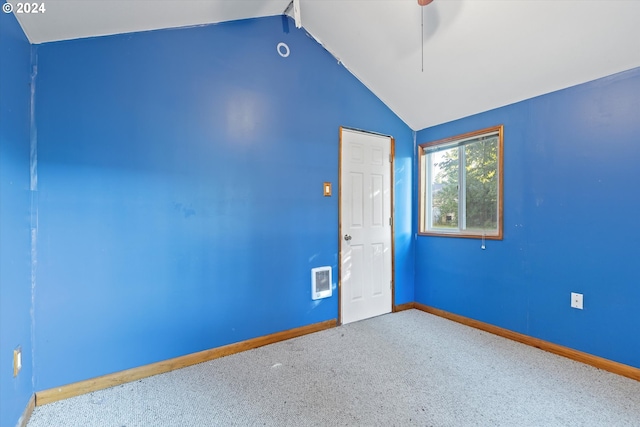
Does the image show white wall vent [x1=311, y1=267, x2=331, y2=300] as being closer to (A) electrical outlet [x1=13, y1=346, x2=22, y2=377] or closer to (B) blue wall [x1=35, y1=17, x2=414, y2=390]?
(B) blue wall [x1=35, y1=17, x2=414, y2=390]

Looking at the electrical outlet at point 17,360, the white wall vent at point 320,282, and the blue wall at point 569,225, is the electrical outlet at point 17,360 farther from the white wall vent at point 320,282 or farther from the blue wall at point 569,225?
the blue wall at point 569,225

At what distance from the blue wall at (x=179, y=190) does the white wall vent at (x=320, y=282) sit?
2.6 inches

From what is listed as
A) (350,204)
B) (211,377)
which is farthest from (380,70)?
(211,377)

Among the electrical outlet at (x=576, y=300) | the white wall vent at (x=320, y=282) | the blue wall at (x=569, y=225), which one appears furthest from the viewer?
the white wall vent at (x=320, y=282)

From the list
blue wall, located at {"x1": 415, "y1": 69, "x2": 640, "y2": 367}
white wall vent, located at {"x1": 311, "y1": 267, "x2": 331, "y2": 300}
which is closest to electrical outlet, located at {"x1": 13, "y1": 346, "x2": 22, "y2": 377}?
white wall vent, located at {"x1": 311, "y1": 267, "x2": 331, "y2": 300}

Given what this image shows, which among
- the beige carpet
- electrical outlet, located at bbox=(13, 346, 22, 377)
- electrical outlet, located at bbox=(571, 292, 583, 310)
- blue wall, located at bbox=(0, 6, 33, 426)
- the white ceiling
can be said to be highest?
the white ceiling

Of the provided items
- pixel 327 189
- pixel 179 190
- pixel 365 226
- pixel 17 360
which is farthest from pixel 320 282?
pixel 17 360

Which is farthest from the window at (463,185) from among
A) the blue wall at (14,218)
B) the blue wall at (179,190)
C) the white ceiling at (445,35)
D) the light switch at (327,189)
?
the blue wall at (14,218)

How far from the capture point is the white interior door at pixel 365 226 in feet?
9.71

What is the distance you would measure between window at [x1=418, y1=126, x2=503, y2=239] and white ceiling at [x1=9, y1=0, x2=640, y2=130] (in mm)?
330

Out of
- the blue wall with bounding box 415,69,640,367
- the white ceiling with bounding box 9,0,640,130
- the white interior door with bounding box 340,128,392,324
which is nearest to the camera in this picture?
the white ceiling with bounding box 9,0,640,130

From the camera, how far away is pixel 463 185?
3.09m

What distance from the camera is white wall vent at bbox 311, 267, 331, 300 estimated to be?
274cm

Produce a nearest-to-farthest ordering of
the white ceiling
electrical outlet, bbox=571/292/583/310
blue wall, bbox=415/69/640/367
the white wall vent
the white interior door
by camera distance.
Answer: the white ceiling → blue wall, bbox=415/69/640/367 → electrical outlet, bbox=571/292/583/310 → the white wall vent → the white interior door
